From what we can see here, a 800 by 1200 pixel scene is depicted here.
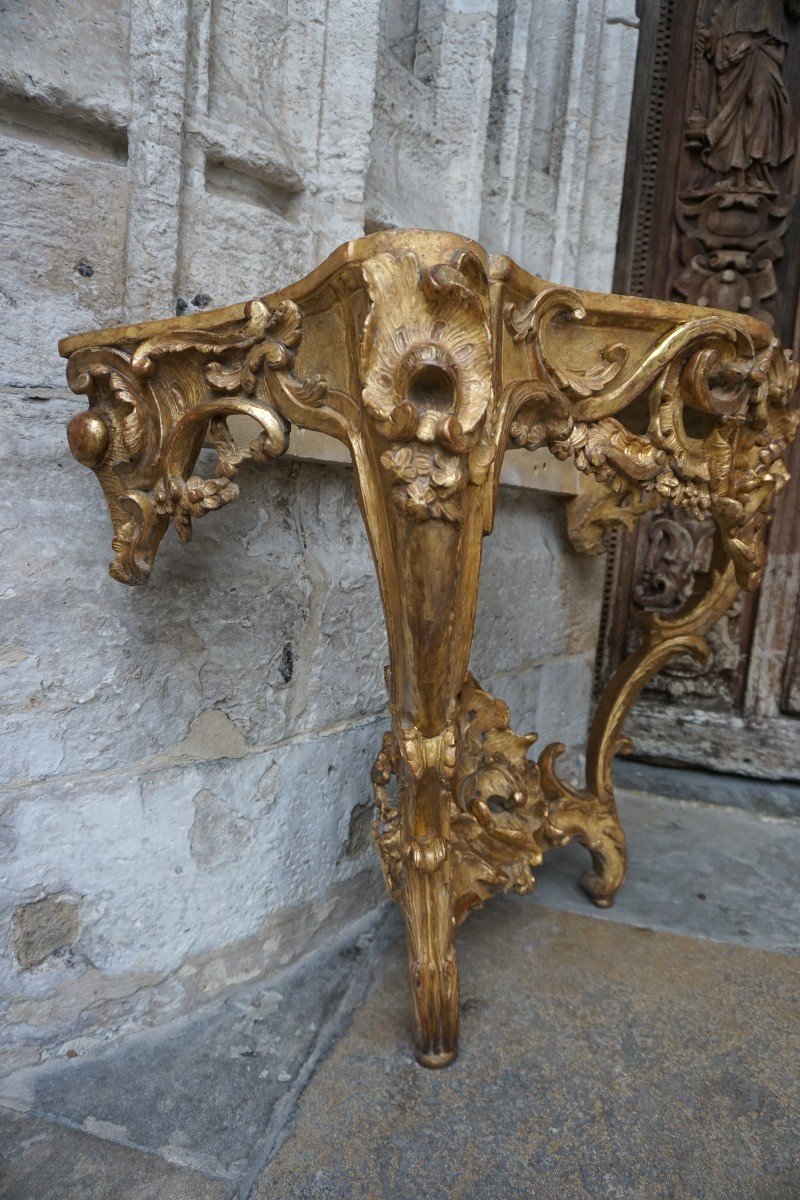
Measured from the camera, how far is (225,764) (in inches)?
38.4

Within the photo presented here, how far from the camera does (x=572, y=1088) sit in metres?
0.84

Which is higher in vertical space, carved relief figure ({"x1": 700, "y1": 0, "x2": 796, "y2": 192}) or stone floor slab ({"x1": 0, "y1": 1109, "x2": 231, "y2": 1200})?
carved relief figure ({"x1": 700, "y1": 0, "x2": 796, "y2": 192})

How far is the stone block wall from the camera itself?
0.84m

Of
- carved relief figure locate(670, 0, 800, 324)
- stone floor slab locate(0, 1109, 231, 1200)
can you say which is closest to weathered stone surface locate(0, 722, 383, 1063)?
stone floor slab locate(0, 1109, 231, 1200)

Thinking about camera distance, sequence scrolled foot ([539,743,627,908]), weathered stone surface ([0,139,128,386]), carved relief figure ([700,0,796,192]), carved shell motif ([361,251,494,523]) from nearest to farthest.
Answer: carved shell motif ([361,251,494,523]), weathered stone surface ([0,139,128,386]), scrolled foot ([539,743,627,908]), carved relief figure ([700,0,796,192])

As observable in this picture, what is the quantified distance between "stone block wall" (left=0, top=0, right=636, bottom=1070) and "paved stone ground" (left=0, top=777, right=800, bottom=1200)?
9 cm

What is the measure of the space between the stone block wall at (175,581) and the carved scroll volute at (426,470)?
0.30 m

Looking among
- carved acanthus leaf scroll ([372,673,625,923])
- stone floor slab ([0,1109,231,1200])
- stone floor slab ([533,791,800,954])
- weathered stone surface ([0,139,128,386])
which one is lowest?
stone floor slab ([0,1109,231,1200])

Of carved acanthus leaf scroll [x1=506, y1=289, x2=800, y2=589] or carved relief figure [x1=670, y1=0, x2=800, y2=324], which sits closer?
carved acanthus leaf scroll [x1=506, y1=289, x2=800, y2=589]

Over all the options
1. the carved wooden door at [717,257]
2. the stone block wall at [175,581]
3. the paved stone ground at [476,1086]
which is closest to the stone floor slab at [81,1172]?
the paved stone ground at [476,1086]

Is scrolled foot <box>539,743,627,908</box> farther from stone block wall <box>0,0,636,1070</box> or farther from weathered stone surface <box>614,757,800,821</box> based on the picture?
weathered stone surface <box>614,757,800,821</box>

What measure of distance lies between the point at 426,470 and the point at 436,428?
0.03 m

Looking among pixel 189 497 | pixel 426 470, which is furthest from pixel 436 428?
pixel 189 497

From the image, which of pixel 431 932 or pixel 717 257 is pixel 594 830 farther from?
pixel 717 257
